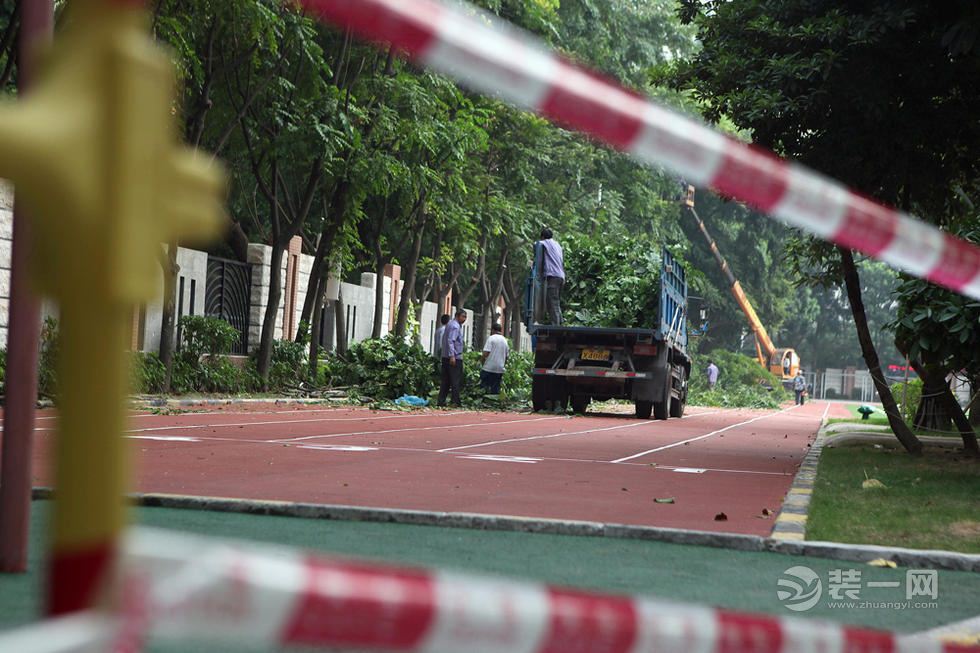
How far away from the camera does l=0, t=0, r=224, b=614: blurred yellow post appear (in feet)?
4.17

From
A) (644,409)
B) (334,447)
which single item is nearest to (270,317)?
(644,409)

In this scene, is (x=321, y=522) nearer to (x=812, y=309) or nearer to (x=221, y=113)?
(x=221, y=113)

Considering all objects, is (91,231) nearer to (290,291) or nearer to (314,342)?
(314,342)

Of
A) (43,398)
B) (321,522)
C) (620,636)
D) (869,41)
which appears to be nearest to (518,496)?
(321,522)

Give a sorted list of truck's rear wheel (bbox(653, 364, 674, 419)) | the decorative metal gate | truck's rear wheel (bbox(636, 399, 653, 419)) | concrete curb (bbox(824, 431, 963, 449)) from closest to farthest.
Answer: concrete curb (bbox(824, 431, 963, 449)) < truck's rear wheel (bbox(653, 364, 674, 419)) < truck's rear wheel (bbox(636, 399, 653, 419)) < the decorative metal gate

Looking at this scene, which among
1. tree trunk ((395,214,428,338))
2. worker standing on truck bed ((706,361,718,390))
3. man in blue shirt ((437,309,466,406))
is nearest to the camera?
man in blue shirt ((437,309,466,406))

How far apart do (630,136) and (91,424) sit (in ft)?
3.50

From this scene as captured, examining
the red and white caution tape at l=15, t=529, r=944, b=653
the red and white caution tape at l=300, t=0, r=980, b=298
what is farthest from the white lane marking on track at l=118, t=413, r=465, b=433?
the red and white caution tape at l=15, t=529, r=944, b=653

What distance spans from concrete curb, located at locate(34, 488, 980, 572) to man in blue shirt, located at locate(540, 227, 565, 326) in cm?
1518

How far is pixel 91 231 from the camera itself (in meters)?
1.29

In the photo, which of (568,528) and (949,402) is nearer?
(568,528)

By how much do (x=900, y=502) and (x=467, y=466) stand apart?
11.6 feet

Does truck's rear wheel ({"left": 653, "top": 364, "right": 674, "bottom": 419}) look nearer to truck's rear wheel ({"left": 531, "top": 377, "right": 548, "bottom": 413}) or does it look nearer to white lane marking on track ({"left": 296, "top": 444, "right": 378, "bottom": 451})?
truck's rear wheel ({"left": 531, "top": 377, "right": 548, "bottom": 413})

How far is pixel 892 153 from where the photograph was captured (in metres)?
12.1
